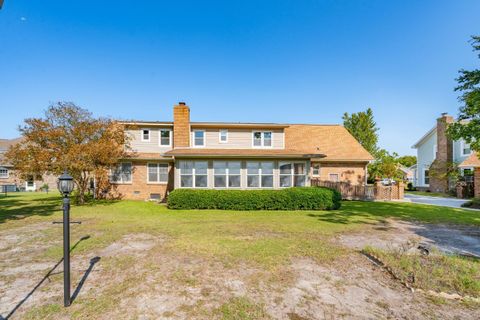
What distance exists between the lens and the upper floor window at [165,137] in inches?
712

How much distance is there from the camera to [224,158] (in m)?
15.5

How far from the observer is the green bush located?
43.3 feet

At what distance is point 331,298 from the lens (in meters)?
3.74

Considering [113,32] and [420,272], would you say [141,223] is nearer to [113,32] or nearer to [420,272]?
[420,272]

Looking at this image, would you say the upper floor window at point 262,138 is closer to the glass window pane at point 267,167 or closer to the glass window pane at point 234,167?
the glass window pane at point 267,167

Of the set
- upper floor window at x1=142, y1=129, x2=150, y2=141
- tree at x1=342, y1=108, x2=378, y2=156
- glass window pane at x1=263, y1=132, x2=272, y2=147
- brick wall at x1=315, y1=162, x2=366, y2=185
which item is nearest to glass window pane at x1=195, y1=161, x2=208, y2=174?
glass window pane at x1=263, y1=132, x2=272, y2=147

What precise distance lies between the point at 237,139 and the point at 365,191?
37.6 feet

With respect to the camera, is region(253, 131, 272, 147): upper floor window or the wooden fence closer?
region(253, 131, 272, 147): upper floor window

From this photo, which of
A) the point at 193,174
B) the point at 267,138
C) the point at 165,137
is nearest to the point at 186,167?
the point at 193,174

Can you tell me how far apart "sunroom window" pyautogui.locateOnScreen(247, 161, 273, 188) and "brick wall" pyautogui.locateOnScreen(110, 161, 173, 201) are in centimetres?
645

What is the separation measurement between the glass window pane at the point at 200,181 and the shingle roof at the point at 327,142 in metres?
8.36

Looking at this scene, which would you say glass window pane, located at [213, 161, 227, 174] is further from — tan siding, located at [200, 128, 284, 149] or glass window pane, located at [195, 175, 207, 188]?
tan siding, located at [200, 128, 284, 149]

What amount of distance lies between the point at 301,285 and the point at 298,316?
37.2 inches

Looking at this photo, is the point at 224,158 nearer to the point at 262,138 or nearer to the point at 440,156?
the point at 262,138
